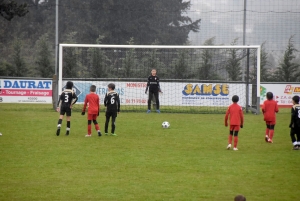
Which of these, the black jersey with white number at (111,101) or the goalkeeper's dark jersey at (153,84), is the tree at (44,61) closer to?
the goalkeeper's dark jersey at (153,84)

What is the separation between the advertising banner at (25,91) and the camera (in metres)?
31.2

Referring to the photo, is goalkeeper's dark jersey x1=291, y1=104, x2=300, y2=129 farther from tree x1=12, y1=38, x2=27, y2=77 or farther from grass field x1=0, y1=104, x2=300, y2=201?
tree x1=12, y1=38, x2=27, y2=77

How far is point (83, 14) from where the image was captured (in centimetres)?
4184

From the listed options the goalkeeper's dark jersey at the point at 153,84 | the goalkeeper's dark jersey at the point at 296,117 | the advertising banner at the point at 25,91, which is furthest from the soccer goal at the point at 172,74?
the goalkeeper's dark jersey at the point at 296,117

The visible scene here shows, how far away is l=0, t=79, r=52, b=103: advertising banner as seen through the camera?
31219 mm

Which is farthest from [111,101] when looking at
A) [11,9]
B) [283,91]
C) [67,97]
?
[11,9]

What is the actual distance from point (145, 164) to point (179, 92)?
1660 centimetres

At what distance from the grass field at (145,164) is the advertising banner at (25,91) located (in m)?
10.6

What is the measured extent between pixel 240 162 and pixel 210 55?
21010 millimetres

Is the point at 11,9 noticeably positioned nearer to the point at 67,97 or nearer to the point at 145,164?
the point at 67,97

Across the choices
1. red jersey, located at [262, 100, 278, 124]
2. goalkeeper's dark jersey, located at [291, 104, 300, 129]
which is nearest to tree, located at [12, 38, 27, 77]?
red jersey, located at [262, 100, 278, 124]

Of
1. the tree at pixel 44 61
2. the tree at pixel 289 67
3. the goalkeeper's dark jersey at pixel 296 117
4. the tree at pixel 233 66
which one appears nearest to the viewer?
the goalkeeper's dark jersey at pixel 296 117

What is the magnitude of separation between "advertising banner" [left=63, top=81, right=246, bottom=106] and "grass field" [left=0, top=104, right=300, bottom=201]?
7464 mm

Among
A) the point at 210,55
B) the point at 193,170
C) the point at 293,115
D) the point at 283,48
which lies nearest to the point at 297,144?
the point at 293,115
